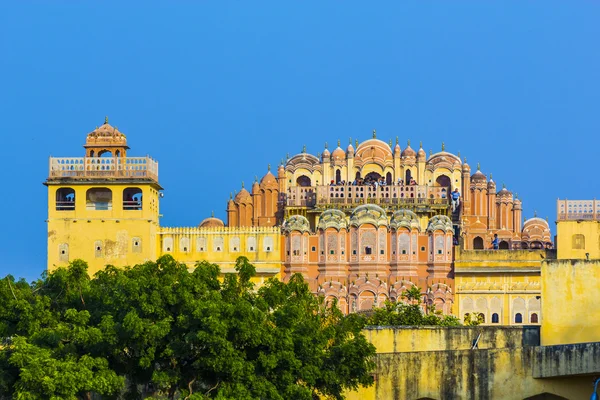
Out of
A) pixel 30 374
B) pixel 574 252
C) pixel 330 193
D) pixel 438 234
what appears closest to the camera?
pixel 30 374

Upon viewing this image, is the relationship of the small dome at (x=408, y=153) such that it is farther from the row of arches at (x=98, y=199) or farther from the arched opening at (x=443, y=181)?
the row of arches at (x=98, y=199)

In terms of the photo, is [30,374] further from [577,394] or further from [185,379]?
[577,394]

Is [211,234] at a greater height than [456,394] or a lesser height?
greater

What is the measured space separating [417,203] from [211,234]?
9.66 meters

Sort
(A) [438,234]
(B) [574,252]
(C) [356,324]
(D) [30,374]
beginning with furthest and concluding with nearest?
1. (A) [438,234]
2. (B) [574,252]
3. (C) [356,324]
4. (D) [30,374]

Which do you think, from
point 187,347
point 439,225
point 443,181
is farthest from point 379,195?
point 187,347

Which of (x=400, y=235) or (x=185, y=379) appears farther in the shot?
(x=400, y=235)

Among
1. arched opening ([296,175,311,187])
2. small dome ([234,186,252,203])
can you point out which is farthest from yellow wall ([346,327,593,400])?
small dome ([234,186,252,203])

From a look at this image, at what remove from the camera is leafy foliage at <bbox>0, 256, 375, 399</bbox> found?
33531 mm

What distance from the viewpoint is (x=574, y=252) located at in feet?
198

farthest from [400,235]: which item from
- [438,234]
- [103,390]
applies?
[103,390]

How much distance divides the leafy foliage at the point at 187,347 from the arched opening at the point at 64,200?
88.5 ft

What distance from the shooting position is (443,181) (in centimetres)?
7400

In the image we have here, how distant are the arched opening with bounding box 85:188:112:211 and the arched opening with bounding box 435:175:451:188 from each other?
16.9 metres
